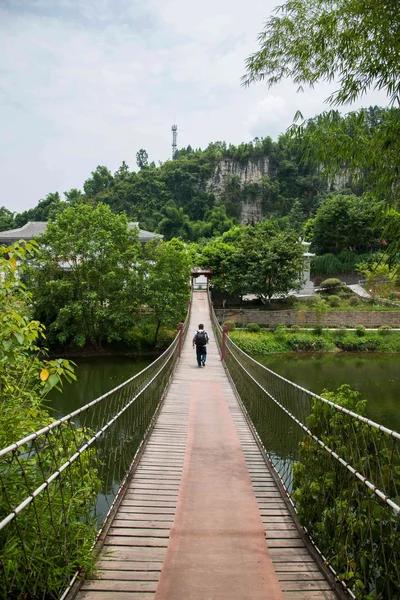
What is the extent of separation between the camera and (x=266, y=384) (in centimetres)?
511

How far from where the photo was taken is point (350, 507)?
7.13 feet

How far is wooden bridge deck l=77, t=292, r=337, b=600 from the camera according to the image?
2053 millimetres

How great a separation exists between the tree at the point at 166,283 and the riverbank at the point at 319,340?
3.51 meters

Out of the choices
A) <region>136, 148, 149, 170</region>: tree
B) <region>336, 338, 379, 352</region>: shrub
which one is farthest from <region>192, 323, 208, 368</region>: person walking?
<region>136, 148, 149, 170</region>: tree

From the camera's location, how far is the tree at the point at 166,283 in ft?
58.9

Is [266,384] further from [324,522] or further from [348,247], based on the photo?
[348,247]

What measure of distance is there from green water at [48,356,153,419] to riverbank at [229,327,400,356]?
17.1 ft

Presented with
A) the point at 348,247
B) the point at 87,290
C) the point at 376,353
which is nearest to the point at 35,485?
the point at 87,290

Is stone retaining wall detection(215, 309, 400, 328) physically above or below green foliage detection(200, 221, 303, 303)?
below

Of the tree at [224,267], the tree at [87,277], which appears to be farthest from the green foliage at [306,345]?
the tree at [87,277]

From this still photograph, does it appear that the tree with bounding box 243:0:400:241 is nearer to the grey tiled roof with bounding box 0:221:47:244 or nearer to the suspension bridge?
the suspension bridge

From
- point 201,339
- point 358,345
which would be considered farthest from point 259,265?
point 201,339

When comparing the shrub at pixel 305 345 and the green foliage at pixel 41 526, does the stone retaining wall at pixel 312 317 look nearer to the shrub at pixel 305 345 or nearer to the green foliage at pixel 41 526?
the shrub at pixel 305 345

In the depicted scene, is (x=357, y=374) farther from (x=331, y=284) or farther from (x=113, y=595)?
(x=113, y=595)
